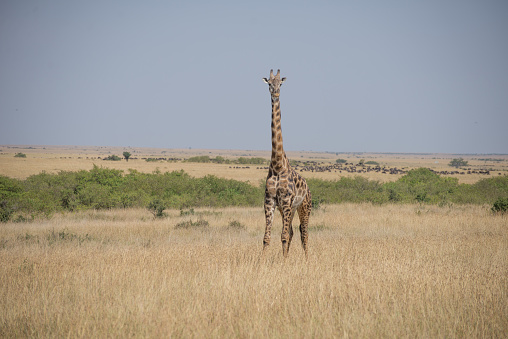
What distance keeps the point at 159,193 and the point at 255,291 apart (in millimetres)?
22912

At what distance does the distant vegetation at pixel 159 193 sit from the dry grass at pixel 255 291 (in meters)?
9.04

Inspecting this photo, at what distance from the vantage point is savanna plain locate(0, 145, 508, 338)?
193 inches

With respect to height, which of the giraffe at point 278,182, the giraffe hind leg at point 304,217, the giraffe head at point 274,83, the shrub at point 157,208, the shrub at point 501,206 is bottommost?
the shrub at point 157,208

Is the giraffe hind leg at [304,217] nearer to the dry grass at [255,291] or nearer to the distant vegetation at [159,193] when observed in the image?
the dry grass at [255,291]

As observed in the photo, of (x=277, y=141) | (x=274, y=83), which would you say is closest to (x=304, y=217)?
(x=277, y=141)

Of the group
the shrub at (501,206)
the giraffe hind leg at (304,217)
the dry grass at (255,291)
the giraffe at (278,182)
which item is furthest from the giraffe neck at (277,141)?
the shrub at (501,206)

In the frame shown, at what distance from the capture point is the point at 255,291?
6.20m

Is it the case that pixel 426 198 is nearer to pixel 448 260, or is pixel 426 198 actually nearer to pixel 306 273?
pixel 448 260

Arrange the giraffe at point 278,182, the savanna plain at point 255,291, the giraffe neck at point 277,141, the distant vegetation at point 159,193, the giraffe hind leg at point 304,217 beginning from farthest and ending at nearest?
the distant vegetation at point 159,193
the giraffe hind leg at point 304,217
the giraffe neck at point 277,141
the giraffe at point 278,182
the savanna plain at point 255,291

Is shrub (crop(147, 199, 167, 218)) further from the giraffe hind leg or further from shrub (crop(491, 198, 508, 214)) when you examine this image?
shrub (crop(491, 198, 508, 214))

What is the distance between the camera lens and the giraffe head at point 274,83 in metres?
8.77

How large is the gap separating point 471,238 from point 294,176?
5.65 metres

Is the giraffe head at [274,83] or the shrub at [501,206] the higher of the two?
the giraffe head at [274,83]

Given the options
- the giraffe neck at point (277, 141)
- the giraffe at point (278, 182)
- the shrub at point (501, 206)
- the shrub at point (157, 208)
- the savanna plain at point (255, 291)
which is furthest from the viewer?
the shrub at point (157, 208)
